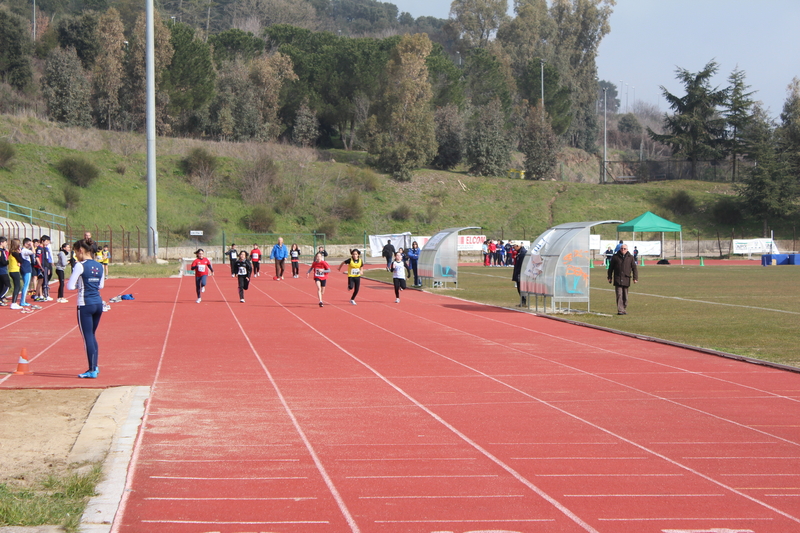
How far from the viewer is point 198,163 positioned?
68500 mm

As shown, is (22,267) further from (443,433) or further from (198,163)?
(198,163)

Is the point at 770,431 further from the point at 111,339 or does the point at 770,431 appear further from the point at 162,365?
the point at 111,339

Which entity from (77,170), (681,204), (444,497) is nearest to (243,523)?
(444,497)

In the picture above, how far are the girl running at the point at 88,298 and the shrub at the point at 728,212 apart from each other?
229 feet

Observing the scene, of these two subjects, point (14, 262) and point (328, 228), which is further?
point (328, 228)

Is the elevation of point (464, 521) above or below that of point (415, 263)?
below

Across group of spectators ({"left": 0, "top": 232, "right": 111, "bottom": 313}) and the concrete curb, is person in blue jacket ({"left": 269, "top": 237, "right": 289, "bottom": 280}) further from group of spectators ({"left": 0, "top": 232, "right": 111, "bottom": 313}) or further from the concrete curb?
the concrete curb

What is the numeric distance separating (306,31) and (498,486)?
298 feet

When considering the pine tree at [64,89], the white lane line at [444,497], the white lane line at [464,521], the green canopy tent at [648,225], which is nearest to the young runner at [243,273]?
the white lane line at [444,497]

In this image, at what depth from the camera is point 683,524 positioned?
5168 millimetres

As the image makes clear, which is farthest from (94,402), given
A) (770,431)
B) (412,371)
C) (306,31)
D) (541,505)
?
(306,31)

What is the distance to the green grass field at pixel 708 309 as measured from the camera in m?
14.3

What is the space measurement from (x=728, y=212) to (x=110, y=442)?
72240mm

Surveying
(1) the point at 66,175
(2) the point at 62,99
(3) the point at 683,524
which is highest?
(2) the point at 62,99
